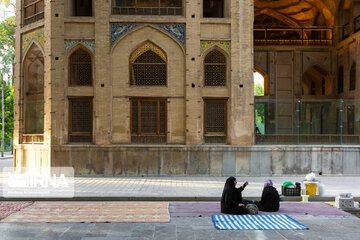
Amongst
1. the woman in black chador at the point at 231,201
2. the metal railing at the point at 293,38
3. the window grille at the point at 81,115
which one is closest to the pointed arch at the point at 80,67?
the window grille at the point at 81,115

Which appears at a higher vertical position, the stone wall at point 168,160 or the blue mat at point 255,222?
the stone wall at point 168,160

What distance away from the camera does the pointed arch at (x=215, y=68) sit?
56.0 feet

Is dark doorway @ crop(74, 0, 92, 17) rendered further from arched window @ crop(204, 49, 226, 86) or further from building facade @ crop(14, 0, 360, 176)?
arched window @ crop(204, 49, 226, 86)

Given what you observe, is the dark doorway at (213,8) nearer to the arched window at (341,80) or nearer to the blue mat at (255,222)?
the arched window at (341,80)

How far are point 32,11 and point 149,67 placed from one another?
600cm

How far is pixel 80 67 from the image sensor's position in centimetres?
1702

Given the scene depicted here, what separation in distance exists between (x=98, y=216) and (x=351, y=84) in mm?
17527

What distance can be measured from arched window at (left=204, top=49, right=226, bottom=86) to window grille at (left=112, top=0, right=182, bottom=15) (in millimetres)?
2235

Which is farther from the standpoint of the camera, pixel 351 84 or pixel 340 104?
pixel 351 84

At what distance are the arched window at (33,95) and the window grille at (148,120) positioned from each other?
13.7ft

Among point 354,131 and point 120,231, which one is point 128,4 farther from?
point 120,231

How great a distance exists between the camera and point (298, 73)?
957 inches

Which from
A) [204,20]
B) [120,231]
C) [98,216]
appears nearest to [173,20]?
[204,20]

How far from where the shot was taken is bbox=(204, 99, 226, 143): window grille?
55.6ft
